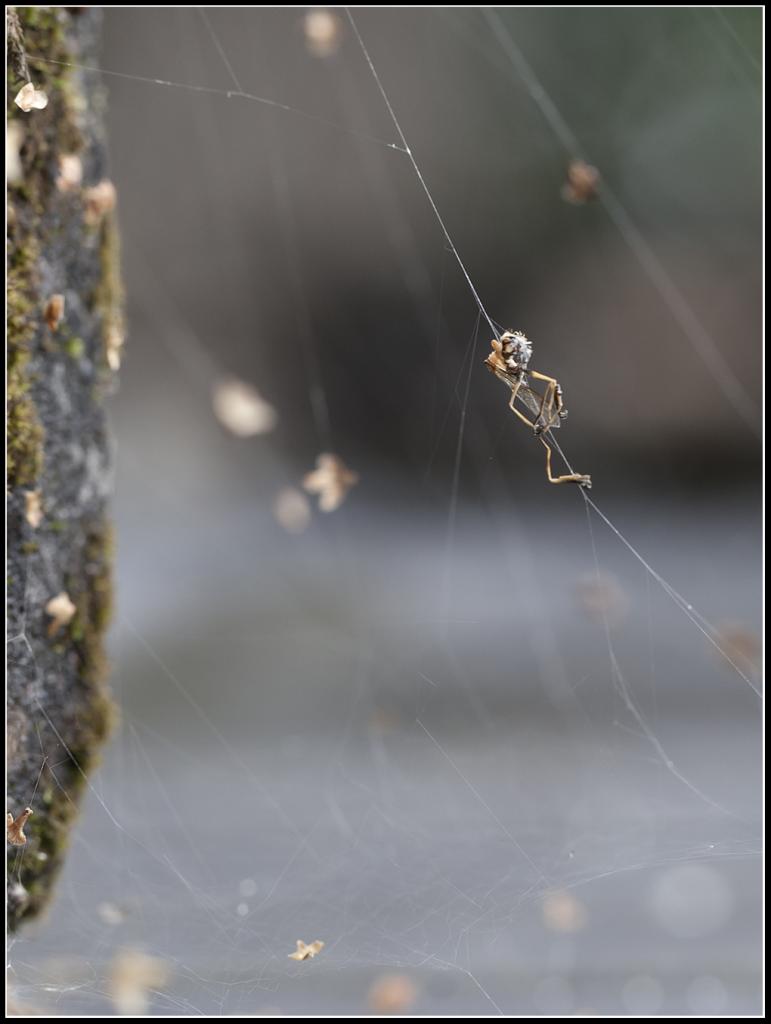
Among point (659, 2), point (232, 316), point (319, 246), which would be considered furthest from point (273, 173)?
point (659, 2)

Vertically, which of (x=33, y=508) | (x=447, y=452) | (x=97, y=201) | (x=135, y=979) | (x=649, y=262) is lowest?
(x=135, y=979)

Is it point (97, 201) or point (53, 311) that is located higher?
point (97, 201)

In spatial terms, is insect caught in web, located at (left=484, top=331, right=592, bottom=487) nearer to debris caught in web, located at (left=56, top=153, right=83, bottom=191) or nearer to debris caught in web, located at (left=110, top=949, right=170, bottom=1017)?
debris caught in web, located at (left=56, top=153, right=83, bottom=191)

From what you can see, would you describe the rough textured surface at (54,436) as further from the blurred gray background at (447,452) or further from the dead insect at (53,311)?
the blurred gray background at (447,452)

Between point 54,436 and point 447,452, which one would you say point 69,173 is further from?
point 447,452

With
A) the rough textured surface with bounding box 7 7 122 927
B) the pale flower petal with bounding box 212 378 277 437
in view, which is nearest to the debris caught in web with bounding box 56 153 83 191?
the rough textured surface with bounding box 7 7 122 927

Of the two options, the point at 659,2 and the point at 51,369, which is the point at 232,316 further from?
the point at 51,369

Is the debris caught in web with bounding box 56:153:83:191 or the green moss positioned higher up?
the debris caught in web with bounding box 56:153:83:191

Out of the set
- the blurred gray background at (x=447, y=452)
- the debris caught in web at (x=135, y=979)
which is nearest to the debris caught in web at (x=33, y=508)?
the debris caught in web at (x=135, y=979)

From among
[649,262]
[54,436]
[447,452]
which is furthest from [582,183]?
[54,436]
